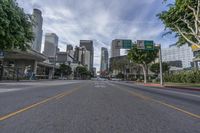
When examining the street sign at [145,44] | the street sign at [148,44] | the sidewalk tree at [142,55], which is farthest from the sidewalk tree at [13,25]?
the sidewalk tree at [142,55]

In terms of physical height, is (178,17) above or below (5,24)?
above

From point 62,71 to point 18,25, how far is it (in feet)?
301

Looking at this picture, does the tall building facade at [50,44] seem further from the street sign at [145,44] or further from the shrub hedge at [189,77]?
the street sign at [145,44]

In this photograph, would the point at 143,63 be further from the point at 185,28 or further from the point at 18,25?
the point at 18,25

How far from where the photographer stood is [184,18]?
2203cm

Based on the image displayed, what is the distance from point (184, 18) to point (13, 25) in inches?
783

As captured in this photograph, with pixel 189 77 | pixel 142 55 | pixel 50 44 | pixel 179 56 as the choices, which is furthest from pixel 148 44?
pixel 50 44

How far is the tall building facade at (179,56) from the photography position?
13714 cm

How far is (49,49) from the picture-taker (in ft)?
560

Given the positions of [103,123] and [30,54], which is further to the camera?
[30,54]

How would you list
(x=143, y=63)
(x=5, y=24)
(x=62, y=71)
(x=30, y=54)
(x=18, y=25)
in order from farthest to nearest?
(x=62, y=71) → (x=30, y=54) → (x=143, y=63) → (x=18, y=25) → (x=5, y=24)

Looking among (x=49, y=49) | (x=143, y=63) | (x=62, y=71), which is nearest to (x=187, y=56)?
(x=62, y=71)

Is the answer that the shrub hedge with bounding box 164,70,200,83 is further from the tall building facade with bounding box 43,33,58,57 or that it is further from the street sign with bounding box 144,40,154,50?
the tall building facade with bounding box 43,33,58,57

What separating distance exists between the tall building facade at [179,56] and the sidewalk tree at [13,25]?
141 meters
